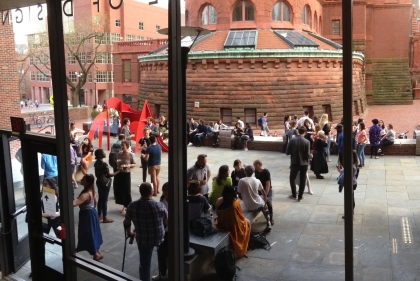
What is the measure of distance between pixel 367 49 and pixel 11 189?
32.1 m

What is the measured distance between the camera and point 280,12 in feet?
102

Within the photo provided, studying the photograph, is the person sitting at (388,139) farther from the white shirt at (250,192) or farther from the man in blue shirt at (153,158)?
the white shirt at (250,192)

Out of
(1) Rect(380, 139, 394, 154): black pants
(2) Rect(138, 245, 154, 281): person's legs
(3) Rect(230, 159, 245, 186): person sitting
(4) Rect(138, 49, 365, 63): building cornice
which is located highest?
(4) Rect(138, 49, 365, 63): building cornice

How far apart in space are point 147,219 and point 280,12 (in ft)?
92.9

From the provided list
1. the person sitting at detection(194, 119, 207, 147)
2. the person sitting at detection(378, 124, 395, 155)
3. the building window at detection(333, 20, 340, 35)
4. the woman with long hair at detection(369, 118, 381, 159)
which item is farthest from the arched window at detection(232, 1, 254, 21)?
the woman with long hair at detection(369, 118, 381, 159)

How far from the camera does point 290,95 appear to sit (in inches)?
1057

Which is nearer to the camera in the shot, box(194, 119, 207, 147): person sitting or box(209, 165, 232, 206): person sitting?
box(209, 165, 232, 206): person sitting

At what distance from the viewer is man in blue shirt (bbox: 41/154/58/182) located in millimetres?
6023

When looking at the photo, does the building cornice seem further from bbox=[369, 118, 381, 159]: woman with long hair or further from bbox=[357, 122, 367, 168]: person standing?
bbox=[357, 122, 367, 168]: person standing

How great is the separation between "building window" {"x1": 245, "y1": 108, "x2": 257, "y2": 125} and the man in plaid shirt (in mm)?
21632

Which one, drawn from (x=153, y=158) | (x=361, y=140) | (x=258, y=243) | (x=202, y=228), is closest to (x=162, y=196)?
(x=202, y=228)

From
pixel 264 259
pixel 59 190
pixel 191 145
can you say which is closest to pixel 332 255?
pixel 264 259

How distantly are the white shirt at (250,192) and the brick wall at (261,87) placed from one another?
1892 cm

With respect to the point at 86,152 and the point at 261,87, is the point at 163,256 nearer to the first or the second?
the point at 86,152
